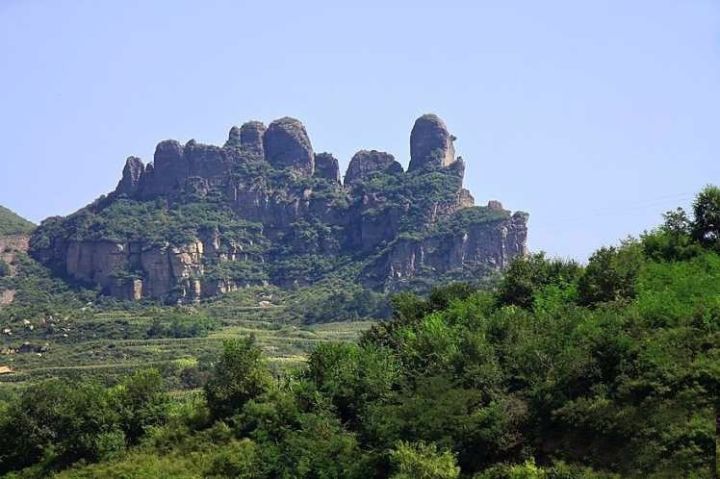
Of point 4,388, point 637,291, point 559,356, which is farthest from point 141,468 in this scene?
point 4,388

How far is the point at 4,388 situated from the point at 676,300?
68.0 metres

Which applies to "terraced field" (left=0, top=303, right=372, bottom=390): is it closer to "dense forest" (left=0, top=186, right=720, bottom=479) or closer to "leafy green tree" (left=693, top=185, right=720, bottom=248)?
"dense forest" (left=0, top=186, right=720, bottom=479)

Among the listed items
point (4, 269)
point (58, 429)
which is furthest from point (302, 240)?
point (58, 429)

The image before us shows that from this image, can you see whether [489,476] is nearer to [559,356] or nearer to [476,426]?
[476,426]

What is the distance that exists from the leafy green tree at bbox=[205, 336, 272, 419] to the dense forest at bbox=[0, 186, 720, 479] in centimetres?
7

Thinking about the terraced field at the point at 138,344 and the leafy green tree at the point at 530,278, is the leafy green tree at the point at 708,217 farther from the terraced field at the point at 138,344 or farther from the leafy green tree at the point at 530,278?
the terraced field at the point at 138,344

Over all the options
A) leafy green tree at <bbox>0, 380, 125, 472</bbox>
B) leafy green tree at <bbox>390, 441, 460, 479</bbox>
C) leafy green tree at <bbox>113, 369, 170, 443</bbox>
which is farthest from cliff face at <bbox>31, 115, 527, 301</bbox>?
leafy green tree at <bbox>390, 441, 460, 479</bbox>

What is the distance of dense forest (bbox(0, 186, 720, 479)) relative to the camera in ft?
107

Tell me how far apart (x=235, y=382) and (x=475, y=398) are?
1387cm

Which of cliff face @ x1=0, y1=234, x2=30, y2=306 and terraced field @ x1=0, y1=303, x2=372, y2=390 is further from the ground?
cliff face @ x1=0, y1=234, x2=30, y2=306

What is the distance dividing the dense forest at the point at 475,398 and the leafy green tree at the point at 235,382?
2.9 inches

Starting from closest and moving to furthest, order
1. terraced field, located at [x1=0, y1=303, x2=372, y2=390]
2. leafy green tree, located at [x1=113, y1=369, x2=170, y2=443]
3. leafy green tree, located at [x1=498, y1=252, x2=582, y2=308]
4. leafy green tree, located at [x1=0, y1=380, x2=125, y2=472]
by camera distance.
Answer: leafy green tree, located at [x1=0, y1=380, x2=125, y2=472], leafy green tree, located at [x1=113, y1=369, x2=170, y2=443], leafy green tree, located at [x1=498, y1=252, x2=582, y2=308], terraced field, located at [x1=0, y1=303, x2=372, y2=390]

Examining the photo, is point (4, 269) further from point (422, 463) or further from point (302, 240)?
point (422, 463)

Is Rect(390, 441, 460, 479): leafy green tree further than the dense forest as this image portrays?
No
